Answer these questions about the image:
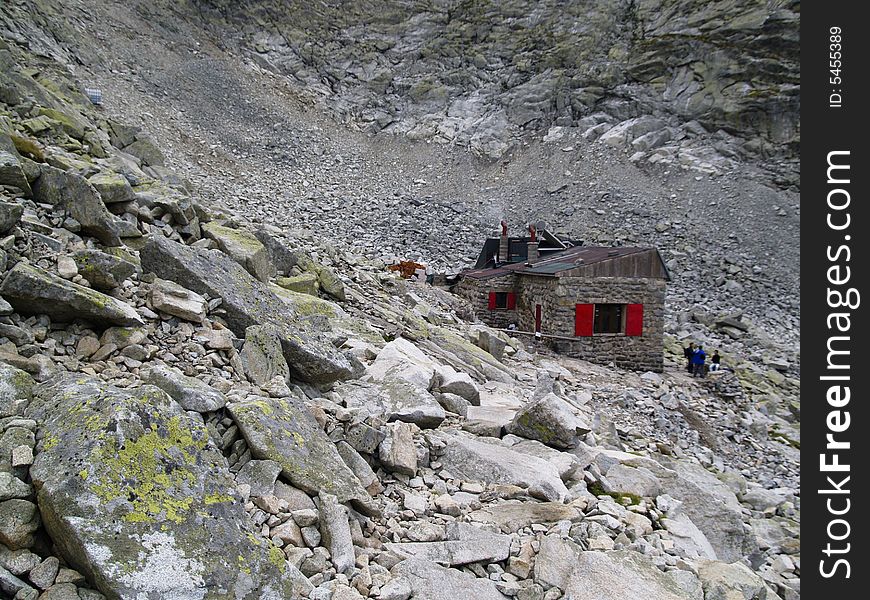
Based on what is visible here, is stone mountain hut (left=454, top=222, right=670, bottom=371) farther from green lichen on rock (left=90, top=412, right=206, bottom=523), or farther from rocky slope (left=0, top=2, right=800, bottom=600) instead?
green lichen on rock (left=90, top=412, right=206, bottom=523)

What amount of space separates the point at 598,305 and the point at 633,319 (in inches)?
64.1

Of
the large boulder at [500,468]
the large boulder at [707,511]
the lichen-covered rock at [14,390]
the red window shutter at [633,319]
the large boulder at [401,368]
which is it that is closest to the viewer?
the lichen-covered rock at [14,390]

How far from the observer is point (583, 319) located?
20.9 m

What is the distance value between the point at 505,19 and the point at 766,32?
25459 millimetres

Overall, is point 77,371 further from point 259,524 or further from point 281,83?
point 281,83

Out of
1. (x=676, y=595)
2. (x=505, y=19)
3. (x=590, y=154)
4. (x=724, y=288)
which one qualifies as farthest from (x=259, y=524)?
(x=505, y=19)

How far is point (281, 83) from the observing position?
5519 cm

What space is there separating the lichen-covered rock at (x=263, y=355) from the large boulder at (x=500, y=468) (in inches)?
86.4

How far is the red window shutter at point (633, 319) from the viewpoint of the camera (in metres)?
21.5

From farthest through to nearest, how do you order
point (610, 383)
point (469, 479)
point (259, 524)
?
1. point (610, 383)
2. point (469, 479)
3. point (259, 524)

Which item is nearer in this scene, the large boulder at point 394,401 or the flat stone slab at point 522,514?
the flat stone slab at point 522,514

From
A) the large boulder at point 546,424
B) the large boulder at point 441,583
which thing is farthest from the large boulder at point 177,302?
the large boulder at point 546,424

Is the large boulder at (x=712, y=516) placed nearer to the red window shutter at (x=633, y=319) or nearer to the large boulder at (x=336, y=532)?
the large boulder at (x=336, y=532)

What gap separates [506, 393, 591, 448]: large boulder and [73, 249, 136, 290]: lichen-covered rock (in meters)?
5.30
